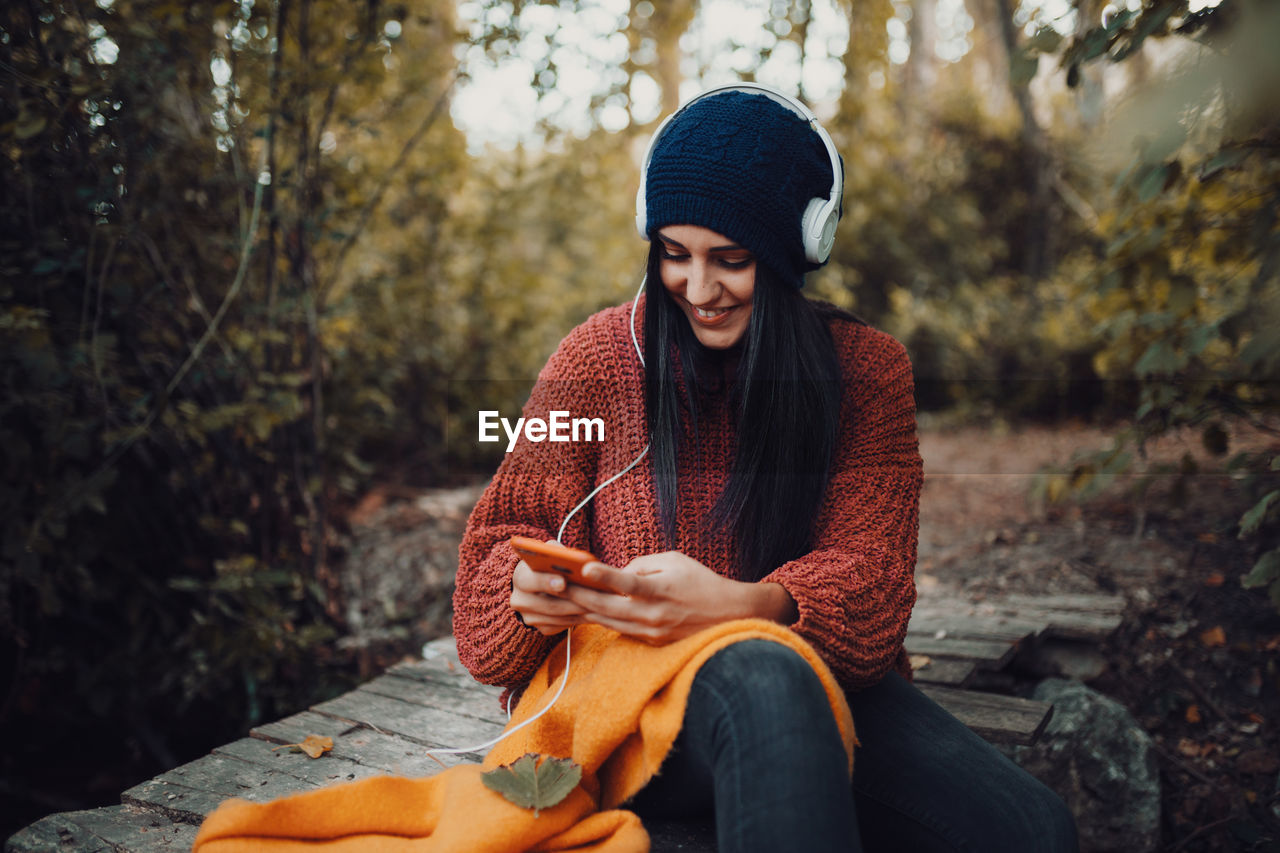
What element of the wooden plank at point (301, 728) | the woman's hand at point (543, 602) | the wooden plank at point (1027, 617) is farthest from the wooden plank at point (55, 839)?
the wooden plank at point (1027, 617)

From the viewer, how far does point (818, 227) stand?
1.60 meters

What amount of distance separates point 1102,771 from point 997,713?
41 centimetres

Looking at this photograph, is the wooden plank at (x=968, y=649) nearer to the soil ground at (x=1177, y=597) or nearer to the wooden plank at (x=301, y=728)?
the soil ground at (x=1177, y=597)

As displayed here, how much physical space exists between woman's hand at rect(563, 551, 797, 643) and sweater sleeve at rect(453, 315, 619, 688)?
203mm

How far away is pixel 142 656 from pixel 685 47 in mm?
4983

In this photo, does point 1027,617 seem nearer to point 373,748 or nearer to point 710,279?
point 710,279

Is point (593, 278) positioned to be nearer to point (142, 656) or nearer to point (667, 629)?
point (142, 656)

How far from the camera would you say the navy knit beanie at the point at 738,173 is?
1.52m

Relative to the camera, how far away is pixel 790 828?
1.10m

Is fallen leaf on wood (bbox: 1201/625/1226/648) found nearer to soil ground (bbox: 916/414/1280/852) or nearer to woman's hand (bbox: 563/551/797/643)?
soil ground (bbox: 916/414/1280/852)

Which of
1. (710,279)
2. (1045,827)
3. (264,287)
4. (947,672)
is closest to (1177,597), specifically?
(947,672)

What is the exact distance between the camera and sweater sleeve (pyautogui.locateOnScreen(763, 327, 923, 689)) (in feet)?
4.68

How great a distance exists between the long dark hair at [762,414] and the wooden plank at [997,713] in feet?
2.49

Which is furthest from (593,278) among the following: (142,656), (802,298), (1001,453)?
(802,298)
